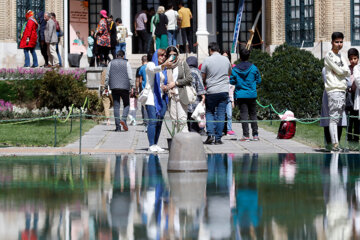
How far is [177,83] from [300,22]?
53.7ft

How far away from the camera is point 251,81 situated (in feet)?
56.2

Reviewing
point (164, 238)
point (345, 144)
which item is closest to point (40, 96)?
point (345, 144)

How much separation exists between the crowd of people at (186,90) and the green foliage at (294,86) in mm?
3529

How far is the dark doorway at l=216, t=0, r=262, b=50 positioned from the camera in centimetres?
3444

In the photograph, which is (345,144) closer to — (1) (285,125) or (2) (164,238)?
(1) (285,125)

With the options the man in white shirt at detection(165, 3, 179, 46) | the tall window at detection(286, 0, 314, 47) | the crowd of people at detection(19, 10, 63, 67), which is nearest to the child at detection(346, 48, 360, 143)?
the man in white shirt at detection(165, 3, 179, 46)

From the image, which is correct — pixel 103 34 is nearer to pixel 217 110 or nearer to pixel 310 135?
pixel 310 135

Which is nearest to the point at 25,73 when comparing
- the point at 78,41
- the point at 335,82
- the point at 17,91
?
the point at 17,91

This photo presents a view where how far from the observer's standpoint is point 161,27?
27.0 m

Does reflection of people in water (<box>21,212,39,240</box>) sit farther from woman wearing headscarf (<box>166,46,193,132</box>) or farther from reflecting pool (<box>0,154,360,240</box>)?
woman wearing headscarf (<box>166,46,193,132</box>)

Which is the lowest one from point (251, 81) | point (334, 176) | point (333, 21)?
point (334, 176)

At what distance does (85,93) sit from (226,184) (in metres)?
12.3

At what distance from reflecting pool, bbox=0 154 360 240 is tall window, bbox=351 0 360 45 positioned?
54.3 feet

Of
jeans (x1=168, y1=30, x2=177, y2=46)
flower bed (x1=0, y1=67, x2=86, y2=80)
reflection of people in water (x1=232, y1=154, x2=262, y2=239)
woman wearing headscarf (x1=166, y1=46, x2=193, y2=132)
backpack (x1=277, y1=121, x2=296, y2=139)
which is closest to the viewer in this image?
reflection of people in water (x1=232, y1=154, x2=262, y2=239)
